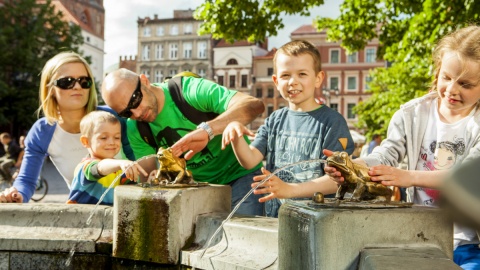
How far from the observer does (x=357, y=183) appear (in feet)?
6.91

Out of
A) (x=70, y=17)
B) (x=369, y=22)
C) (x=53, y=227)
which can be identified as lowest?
(x=53, y=227)

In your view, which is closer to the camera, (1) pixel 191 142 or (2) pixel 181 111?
(1) pixel 191 142

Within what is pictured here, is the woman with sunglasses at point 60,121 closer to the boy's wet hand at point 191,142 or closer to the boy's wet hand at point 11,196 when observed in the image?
the boy's wet hand at point 11,196

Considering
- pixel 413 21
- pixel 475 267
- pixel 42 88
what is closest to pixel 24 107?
pixel 413 21

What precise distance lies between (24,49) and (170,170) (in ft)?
126

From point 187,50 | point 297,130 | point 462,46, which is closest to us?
point 462,46

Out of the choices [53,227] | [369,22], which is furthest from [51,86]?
[369,22]

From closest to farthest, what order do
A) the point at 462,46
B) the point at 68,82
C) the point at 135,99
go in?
the point at 462,46 < the point at 135,99 < the point at 68,82

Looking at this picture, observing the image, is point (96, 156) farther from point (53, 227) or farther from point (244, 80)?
point (244, 80)

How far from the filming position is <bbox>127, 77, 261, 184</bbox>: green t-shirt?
3.60 meters

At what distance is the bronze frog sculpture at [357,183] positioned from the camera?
209 cm

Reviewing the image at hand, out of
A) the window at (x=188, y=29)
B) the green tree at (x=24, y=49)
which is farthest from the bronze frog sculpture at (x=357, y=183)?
the window at (x=188, y=29)

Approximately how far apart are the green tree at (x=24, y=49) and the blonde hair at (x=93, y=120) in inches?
1362

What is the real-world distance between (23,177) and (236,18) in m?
9.85
